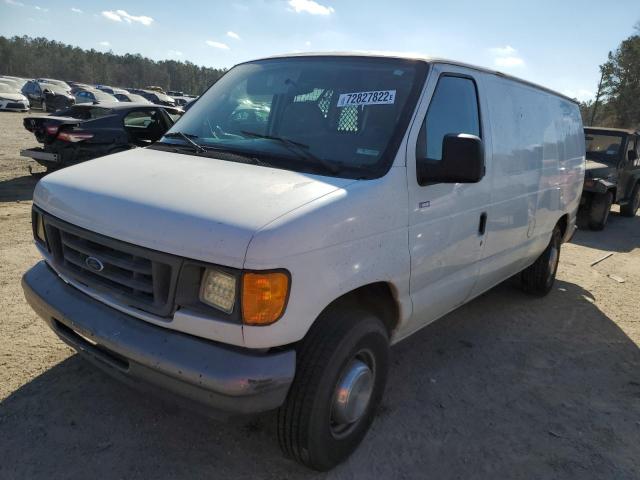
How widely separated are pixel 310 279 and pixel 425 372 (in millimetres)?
1979

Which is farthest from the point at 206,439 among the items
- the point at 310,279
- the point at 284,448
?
the point at 310,279

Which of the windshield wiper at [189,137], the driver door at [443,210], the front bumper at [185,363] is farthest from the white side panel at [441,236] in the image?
the windshield wiper at [189,137]

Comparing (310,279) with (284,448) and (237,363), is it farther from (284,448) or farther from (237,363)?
(284,448)

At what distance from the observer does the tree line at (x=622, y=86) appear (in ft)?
158

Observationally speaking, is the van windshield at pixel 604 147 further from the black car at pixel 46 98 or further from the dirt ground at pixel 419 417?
the black car at pixel 46 98

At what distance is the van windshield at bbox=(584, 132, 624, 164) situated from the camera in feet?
36.4

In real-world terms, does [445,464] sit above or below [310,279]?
below

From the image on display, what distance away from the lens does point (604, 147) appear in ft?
37.2

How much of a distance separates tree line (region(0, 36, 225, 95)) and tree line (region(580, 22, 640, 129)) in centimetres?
5465

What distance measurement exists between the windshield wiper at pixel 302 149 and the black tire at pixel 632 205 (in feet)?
38.2

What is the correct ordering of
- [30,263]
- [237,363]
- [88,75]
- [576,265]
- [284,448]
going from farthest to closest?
[88,75] < [576,265] < [30,263] < [284,448] < [237,363]

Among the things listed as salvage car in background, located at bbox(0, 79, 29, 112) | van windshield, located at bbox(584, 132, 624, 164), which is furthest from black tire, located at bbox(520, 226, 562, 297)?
salvage car in background, located at bbox(0, 79, 29, 112)

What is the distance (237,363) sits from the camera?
2.10 meters

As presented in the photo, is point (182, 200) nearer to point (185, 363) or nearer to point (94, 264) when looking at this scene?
point (94, 264)
